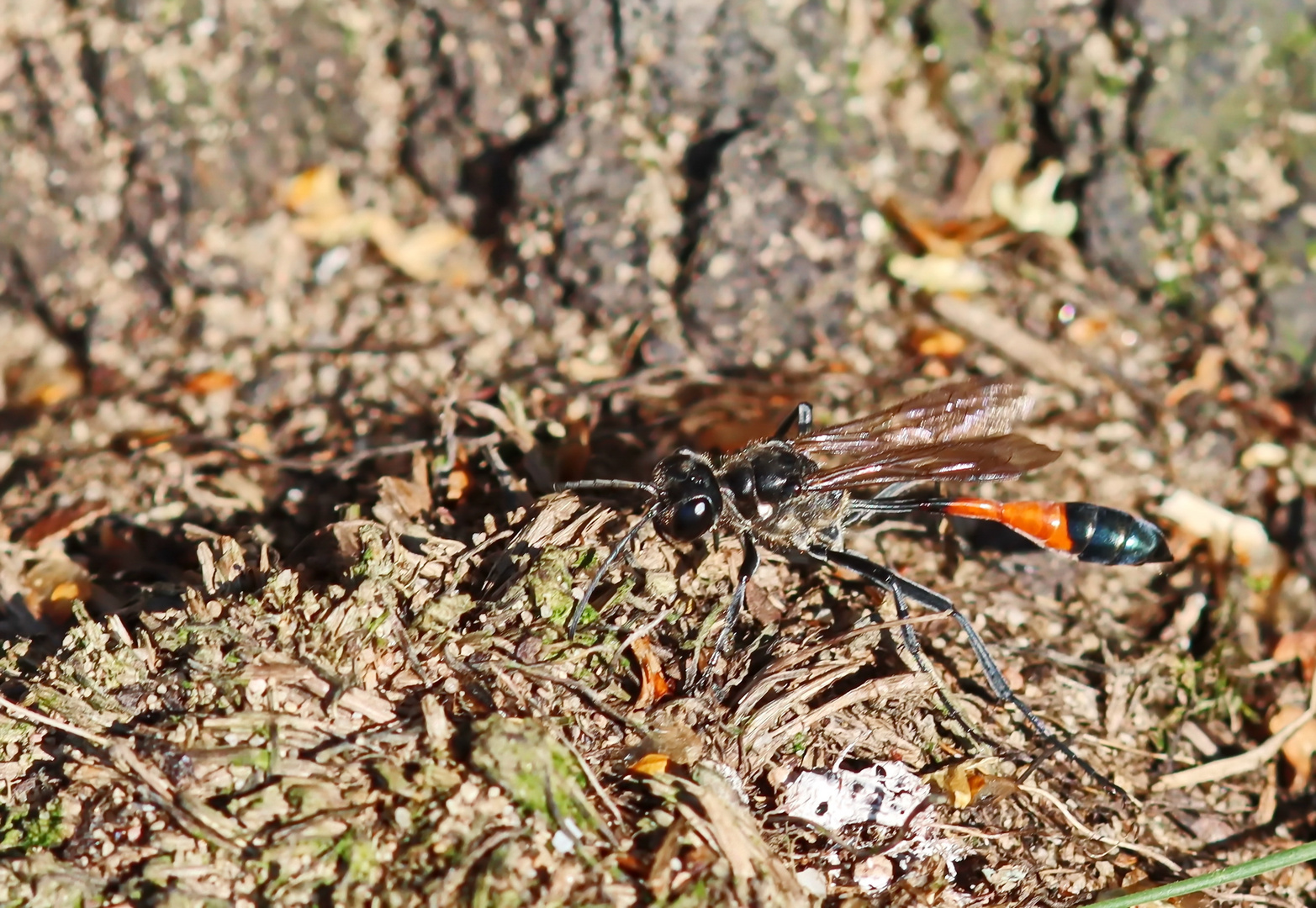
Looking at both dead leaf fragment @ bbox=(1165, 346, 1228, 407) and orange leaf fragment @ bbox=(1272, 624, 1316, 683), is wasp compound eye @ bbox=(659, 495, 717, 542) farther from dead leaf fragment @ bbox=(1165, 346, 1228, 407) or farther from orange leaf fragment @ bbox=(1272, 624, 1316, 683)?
dead leaf fragment @ bbox=(1165, 346, 1228, 407)

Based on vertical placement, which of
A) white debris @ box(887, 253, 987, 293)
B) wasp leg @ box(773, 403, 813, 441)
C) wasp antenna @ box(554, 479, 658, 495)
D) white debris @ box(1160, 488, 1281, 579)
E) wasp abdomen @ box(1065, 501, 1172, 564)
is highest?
white debris @ box(887, 253, 987, 293)

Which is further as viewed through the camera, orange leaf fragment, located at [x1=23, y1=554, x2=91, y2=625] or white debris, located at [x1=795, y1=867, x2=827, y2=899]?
orange leaf fragment, located at [x1=23, y1=554, x2=91, y2=625]

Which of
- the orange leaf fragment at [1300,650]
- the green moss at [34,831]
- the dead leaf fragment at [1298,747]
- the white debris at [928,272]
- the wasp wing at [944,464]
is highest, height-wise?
the white debris at [928,272]

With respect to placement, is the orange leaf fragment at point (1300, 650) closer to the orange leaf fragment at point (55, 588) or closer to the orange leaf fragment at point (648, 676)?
the orange leaf fragment at point (648, 676)

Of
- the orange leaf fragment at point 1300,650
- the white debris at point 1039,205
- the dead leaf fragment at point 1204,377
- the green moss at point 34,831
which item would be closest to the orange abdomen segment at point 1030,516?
the orange leaf fragment at point 1300,650

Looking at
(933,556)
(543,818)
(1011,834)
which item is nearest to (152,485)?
(543,818)

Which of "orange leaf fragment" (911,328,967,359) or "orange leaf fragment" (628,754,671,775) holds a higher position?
"orange leaf fragment" (911,328,967,359)

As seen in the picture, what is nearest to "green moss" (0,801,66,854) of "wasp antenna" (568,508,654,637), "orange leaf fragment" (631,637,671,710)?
"wasp antenna" (568,508,654,637)

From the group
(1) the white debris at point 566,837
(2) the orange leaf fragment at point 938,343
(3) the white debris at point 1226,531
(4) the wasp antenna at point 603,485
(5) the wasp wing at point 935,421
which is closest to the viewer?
(1) the white debris at point 566,837
